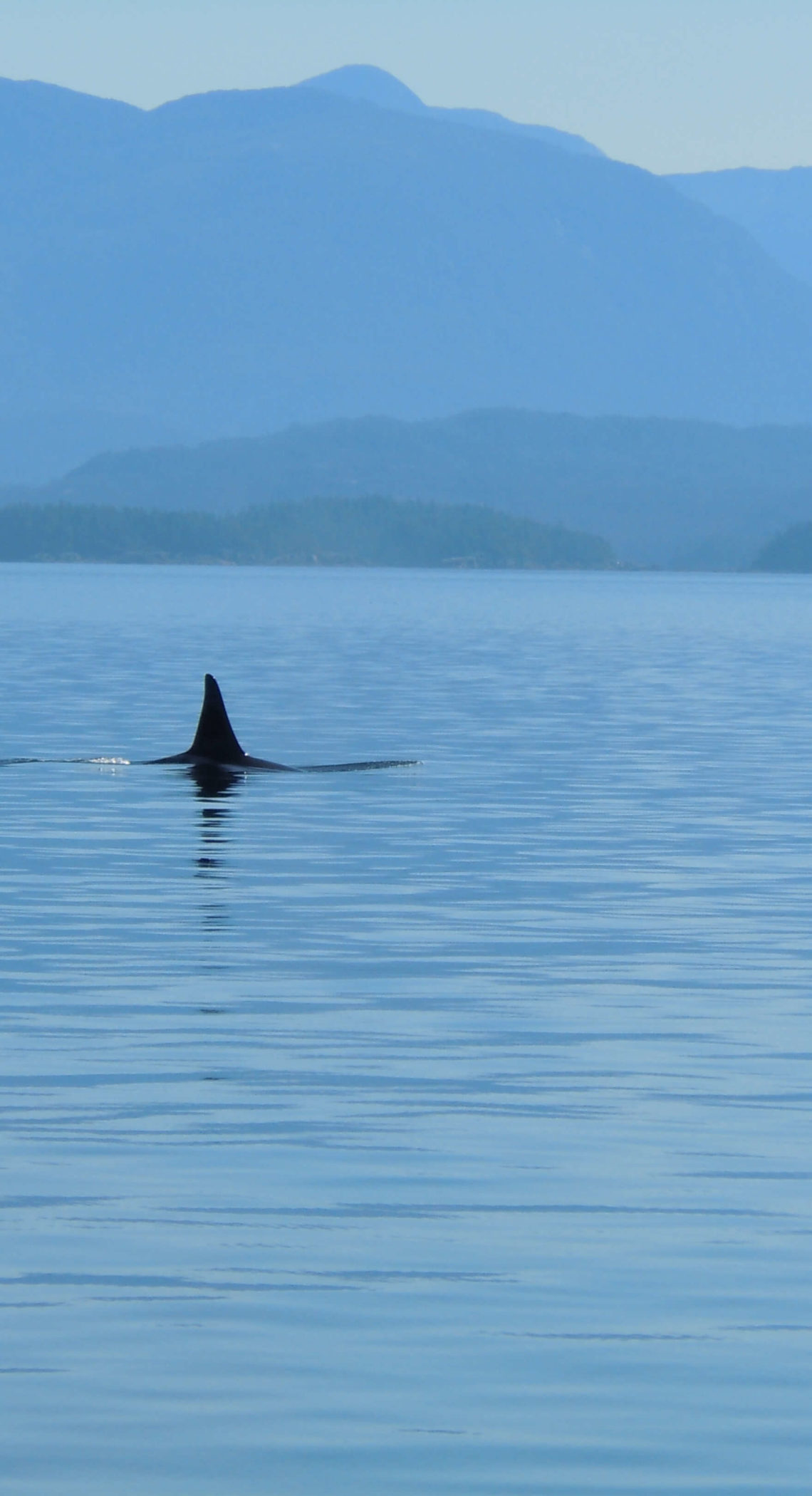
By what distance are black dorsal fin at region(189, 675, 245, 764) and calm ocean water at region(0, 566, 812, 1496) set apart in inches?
115

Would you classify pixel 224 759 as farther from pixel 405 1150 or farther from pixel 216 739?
pixel 405 1150

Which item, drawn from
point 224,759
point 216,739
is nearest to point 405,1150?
point 216,739

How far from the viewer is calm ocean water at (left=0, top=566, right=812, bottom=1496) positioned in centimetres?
1045

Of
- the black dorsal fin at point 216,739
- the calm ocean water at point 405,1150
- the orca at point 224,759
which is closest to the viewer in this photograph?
the calm ocean water at point 405,1150

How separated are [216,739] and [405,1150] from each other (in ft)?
90.6

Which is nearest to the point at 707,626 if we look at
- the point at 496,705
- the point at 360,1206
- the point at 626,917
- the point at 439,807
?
the point at 496,705

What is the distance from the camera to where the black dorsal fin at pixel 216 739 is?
40.8m

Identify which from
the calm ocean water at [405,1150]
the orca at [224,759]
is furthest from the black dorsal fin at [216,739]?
the calm ocean water at [405,1150]

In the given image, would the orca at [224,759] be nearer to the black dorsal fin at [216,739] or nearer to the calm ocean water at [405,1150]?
the black dorsal fin at [216,739]

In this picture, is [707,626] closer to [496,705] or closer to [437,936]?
[496,705]

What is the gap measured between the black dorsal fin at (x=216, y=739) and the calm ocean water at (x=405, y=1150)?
2911 mm

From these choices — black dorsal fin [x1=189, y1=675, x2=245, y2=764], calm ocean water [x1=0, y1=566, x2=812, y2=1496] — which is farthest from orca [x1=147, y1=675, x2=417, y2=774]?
calm ocean water [x1=0, y1=566, x2=812, y2=1496]

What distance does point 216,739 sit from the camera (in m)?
42.4

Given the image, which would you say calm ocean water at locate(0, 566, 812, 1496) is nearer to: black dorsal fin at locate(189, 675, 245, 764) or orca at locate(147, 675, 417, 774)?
black dorsal fin at locate(189, 675, 245, 764)
